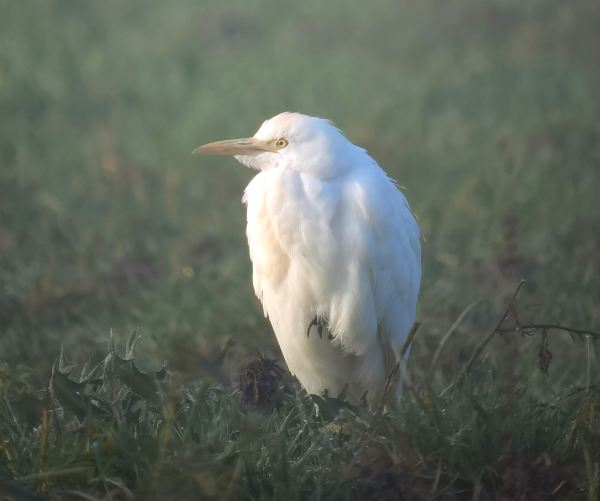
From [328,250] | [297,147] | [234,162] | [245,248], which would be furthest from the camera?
[234,162]

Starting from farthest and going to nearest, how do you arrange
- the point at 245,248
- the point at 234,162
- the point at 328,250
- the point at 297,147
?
the point at 234,162 → the point at 245,248 → the point at 297,147 → the point at 328,250

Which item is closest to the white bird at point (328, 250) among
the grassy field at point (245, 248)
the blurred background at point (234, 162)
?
the grassy field at point (245, 248)

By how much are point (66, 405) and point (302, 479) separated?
73cm

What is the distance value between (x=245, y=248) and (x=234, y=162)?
1882 millimetres

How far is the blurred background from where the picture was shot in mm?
5773

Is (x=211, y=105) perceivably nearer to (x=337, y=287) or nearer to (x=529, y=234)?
(x=529, y=234)

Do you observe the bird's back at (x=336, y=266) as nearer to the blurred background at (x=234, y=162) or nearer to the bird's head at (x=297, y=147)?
the bird's head at (x=297, y=147)

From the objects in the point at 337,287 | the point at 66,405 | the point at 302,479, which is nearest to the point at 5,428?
the point at 66,405

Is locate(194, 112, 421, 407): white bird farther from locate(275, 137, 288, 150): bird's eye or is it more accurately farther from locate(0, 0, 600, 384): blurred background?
locate(0, 0, 600, 384): blurred background

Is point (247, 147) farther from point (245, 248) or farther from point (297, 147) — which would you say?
point (245, 248)

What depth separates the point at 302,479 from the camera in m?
3.21

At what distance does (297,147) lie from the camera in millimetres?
3992

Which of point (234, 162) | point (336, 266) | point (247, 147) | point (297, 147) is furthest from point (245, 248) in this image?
point (336, 266)

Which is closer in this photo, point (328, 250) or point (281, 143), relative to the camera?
point (328, 250)
